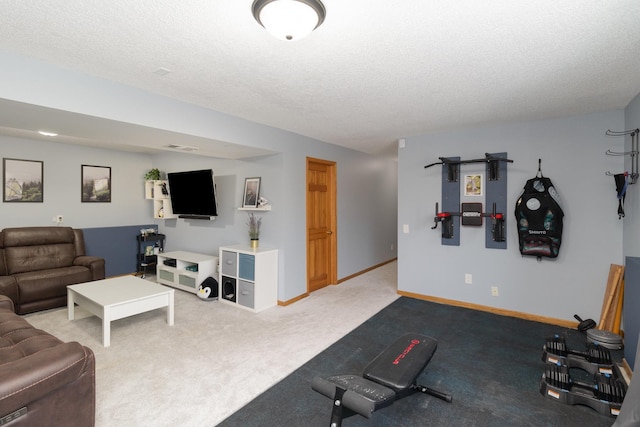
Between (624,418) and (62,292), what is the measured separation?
17.4 ft

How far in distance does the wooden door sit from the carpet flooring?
1486 millimetres

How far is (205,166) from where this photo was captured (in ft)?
17.4

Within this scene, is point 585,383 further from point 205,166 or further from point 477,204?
point 205,166

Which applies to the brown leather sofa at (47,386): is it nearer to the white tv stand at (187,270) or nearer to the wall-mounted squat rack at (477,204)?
the white tv stand at (187,270)

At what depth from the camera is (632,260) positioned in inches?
104

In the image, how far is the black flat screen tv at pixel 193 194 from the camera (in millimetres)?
4836

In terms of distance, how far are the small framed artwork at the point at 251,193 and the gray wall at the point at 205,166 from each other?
122 millimetres

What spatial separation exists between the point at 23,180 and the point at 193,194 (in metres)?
2.48

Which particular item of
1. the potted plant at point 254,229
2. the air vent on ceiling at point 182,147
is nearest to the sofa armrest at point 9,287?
the air vent on ceiling at point 182,147

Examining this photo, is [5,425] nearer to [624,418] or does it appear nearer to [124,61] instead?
[124,61]

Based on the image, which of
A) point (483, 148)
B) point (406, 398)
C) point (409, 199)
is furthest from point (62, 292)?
point (483, 148)

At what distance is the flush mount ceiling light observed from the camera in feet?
4.80

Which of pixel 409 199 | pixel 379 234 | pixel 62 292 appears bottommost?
pixel 62 292

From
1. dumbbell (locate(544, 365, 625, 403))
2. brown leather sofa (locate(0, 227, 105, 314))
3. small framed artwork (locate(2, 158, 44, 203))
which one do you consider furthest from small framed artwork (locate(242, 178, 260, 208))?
dumbbell (locate(544, 365, 625, 403))
